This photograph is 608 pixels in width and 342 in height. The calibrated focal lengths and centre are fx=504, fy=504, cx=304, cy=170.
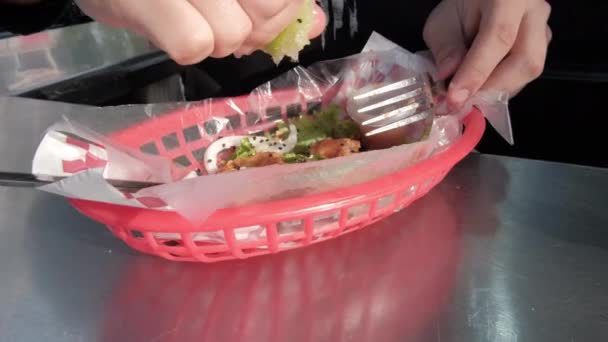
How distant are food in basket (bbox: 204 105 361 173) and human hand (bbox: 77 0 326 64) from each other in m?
0.23

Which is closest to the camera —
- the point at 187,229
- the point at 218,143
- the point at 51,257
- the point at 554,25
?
the point at 187,229

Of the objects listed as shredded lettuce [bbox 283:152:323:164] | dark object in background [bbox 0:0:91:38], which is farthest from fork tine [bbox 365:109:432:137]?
dark object in background [bbox 0:0:91:38]

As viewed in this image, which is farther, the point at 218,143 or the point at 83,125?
the point at 218,143

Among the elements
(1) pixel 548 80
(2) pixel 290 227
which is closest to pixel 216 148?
(2) pixel 290 227

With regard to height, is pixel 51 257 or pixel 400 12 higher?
pixel 400 12

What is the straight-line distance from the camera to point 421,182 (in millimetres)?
516

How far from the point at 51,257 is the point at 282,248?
25cm

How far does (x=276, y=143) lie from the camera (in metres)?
0.72

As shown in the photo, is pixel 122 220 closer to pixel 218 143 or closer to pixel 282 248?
pixel 282 248

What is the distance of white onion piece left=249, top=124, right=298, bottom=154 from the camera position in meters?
0.70

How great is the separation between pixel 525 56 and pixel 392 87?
17 centimetres

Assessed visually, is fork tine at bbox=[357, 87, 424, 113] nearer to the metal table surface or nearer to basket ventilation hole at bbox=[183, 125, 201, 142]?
the metal table surface

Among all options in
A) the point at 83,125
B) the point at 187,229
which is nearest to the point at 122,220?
the point at 187,229

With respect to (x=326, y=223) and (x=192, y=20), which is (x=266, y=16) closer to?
(x=192, y=20)
